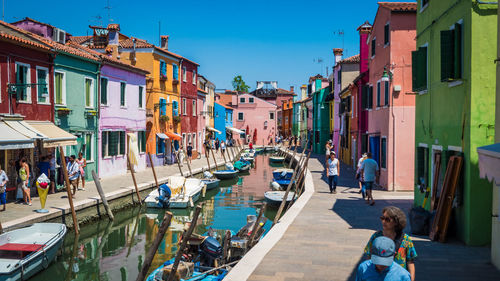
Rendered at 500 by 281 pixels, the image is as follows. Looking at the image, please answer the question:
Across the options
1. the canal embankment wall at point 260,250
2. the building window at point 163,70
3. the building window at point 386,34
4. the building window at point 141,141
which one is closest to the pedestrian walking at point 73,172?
the canal embankment wall at point 260,250

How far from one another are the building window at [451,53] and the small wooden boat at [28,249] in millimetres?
10378

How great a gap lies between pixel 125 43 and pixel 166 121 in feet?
20.5

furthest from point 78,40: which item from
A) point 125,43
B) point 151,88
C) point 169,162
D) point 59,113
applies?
point 59,113

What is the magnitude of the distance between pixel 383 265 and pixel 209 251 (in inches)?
268

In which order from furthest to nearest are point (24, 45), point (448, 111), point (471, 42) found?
1. point (24, 45)
2. point (448, 111)
3. point (471, 42)

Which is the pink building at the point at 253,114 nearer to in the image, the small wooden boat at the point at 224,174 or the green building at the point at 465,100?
the small wooden boat at the point at 224,174

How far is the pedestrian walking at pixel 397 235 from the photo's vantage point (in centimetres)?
Result: 525

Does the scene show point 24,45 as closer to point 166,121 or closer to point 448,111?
point 448,111

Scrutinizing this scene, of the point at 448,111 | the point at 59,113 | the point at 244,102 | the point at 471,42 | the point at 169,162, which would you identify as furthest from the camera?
the point at 244,102

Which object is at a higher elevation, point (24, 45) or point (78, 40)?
point (78, 40)

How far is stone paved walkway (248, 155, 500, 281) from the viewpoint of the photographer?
8.02 meters

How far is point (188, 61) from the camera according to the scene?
40156 millimetres

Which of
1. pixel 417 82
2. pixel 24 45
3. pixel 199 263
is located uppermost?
pixel 24 45

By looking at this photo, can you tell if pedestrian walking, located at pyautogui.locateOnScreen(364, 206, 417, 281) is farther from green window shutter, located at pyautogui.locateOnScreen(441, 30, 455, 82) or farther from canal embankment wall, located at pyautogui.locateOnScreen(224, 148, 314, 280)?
green window shutter, located at pyautogui.locateOnScreen(441, 30, 455, 82)
